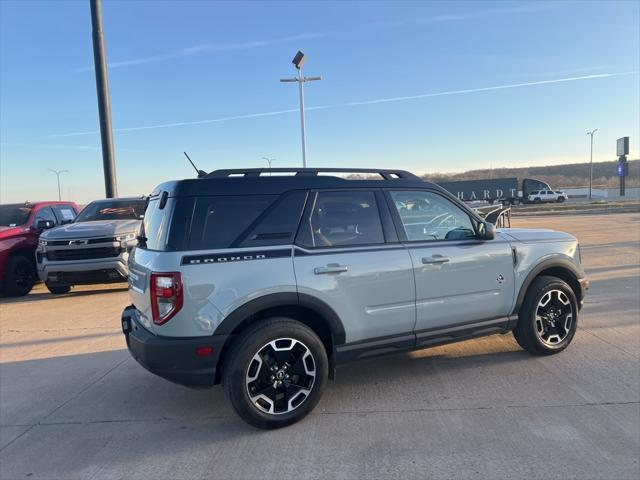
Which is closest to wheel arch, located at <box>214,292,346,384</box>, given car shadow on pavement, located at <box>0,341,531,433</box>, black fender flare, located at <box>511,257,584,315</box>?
car shadow on pavement, located at <box>0,341,531,433</box>

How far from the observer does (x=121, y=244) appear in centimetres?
838

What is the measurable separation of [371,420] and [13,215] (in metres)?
9.36

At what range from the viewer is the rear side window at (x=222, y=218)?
3.34m

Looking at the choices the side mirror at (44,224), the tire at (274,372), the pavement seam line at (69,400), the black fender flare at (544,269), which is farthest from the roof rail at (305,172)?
the side mirror at (44,224)

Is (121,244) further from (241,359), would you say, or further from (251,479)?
(251,479)

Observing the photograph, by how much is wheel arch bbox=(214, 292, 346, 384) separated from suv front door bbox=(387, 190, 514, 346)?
0.79 meters

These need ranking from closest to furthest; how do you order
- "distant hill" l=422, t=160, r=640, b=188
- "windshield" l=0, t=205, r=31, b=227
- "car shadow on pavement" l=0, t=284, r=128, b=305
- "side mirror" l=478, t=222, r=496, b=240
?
"side mirror" l=478, t=222, r=496, b=240 < "car shadow on pavement" l=0, t=284, r=128, b=305 < "windshield" l=0, t=205, r=31, b=227 < "distant hill" l=422, t=160, r=640, b=188

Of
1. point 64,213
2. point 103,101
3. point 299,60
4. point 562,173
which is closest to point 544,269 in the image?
A: point 64,213

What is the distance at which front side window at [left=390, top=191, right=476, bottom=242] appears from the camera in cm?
411

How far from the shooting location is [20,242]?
9156 mm

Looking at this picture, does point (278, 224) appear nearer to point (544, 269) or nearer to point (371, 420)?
point (371, 420)

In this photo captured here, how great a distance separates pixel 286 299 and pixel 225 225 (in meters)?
0.70

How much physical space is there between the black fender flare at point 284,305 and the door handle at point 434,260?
3.05 feet

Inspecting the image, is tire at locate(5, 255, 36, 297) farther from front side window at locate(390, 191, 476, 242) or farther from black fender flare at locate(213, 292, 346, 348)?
front side window at locate(390, 191, 476, 242)
